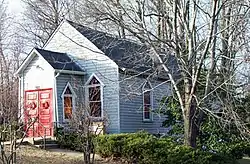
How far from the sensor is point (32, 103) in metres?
24.0

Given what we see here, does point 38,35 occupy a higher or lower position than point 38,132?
higher

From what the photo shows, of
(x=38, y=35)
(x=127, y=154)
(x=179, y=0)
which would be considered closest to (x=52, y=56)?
(x=127, y=154)

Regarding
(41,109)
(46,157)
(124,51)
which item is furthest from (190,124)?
(41,109)

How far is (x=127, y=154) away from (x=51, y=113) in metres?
6.99

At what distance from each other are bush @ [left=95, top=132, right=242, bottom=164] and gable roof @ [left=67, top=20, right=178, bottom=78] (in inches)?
109

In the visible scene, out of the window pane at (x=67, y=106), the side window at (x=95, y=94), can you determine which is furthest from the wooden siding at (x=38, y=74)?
the side window at (x=95, y=94)

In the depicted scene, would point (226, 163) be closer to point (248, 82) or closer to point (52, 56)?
point (248, 82)

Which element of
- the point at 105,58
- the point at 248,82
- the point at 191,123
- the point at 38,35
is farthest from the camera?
the point at 38,35

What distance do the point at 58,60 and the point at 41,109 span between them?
106 inches

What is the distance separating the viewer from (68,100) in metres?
23.6

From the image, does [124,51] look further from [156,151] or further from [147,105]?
[156,151]

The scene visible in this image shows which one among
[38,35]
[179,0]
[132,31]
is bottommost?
[132,31]

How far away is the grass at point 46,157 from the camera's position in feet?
54.4

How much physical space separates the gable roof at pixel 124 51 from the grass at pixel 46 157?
417cm
